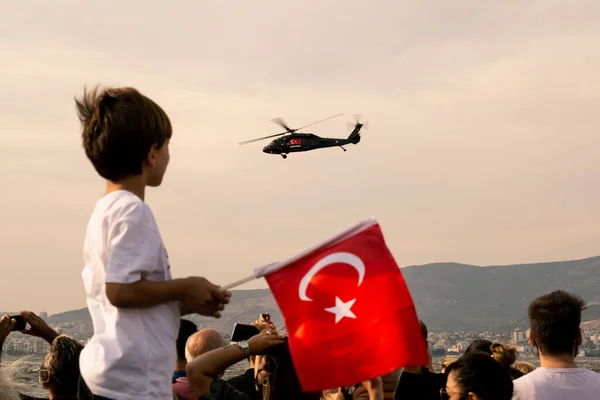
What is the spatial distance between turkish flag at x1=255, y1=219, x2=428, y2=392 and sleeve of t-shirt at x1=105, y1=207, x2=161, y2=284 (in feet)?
2.22

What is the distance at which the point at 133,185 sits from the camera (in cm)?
440

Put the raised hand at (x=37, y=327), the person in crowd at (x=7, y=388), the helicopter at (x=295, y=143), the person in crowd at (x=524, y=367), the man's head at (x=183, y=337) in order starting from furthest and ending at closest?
the helicopter at (x=295, y=143) < the person in crowd at (x=524, y=367) < the man's head at (x=183, y=337) < the raised hand at (x=37, y=327) < the person in crowd at (x=7, y=388)

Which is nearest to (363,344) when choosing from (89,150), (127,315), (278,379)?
(127,315)

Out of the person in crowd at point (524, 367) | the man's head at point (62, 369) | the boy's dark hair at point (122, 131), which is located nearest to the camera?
the boy's dark hair at point (122, 131)

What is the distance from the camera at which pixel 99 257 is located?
425cm

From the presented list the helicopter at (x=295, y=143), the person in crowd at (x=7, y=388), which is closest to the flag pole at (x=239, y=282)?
the person in crowd at (x=7, y=388)

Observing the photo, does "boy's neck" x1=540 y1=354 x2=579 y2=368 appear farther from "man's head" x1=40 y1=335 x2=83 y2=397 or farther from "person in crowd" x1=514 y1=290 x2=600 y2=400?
"man's head" x1=40 y1=335 x2=83 y2=397

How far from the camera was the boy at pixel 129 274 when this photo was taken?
4141 mm

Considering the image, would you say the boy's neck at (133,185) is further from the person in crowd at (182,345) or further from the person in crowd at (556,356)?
the person in crowd at (556,356)

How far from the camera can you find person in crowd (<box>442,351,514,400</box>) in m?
6.40

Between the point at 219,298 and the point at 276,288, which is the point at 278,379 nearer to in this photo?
the point at 276,288

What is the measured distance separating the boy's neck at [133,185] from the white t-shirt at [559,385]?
11.8 ft

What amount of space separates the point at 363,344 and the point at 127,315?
3.43 feet

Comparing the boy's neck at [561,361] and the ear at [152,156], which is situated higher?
the ear at [152,156]
